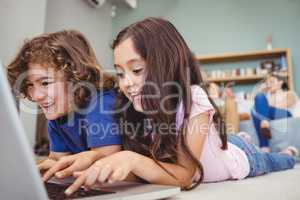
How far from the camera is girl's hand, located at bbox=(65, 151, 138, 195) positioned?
0.32m

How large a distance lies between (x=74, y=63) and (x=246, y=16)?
2.47m

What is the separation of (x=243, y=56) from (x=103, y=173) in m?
2.45

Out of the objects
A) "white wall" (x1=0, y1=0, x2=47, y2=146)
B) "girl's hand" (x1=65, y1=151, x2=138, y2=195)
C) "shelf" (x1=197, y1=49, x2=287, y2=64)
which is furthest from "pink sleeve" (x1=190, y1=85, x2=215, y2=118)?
"shelf" (x1=197, y1=49, x2=287, y2=64)

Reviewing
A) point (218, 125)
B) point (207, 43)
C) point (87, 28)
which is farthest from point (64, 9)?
point (218, 125)

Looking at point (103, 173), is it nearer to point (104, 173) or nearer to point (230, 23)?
point (104, 173)

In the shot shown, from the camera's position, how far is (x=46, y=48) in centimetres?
54

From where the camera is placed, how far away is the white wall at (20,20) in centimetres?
101

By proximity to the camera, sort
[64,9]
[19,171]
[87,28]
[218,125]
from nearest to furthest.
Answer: [19,171] < [218,125] < [64,9] < [87,28]

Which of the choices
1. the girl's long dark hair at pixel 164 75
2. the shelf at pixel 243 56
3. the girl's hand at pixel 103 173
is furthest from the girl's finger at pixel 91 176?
the shelf at pixel 243 56

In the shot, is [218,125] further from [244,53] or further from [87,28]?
[244,53]

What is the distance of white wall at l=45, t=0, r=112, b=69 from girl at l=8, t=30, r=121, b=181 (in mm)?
1067

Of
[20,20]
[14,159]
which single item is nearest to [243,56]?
[20,20]

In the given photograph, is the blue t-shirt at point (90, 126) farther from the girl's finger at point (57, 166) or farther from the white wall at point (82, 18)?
the white wall at point (82, 18)

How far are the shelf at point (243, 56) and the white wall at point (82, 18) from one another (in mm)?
789
